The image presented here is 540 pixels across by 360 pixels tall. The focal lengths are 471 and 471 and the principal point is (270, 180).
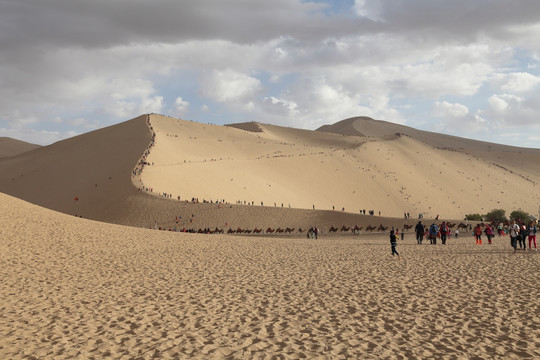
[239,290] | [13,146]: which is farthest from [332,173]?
[13,146]

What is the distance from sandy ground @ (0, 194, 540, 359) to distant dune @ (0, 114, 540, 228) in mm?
23732

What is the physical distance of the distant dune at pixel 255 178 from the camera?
45531 mm

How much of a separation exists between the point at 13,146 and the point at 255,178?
119043mm

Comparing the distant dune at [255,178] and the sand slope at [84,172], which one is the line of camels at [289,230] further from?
the sand slope at [84,172]

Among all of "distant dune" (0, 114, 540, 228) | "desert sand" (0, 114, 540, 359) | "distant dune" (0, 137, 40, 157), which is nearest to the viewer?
"desert sand" (0, 114, 540, 359)

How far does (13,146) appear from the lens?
506 ft

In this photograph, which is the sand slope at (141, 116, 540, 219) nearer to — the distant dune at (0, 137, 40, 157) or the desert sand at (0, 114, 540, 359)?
the desert sand at (0, 114, 540, 359)

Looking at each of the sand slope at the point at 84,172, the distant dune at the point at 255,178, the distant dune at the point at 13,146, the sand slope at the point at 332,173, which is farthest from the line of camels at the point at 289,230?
the distant dune at the point at 13,146

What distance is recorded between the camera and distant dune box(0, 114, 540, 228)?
45.5 m

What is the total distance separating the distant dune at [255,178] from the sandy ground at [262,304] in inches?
934

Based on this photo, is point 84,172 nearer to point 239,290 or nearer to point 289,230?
point 289,230

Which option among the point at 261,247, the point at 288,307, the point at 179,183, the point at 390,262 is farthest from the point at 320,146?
the point at 288,307

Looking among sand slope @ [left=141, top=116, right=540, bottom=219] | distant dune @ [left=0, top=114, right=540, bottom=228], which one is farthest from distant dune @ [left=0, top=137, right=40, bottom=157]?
sand slope @ [left=141, top=116, right=540, bottom=219]

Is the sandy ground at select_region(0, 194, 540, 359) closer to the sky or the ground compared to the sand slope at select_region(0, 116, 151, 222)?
closer to the ground
